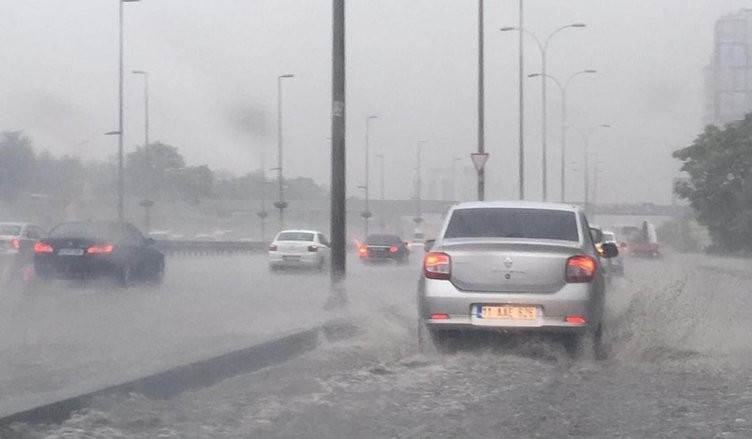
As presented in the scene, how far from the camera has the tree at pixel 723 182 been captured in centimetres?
5800

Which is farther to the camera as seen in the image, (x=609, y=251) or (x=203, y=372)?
(x=609, y=251)

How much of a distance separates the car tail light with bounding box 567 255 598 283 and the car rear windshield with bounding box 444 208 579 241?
0.71 m

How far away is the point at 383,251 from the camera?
43.0 metres

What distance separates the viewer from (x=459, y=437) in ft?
26.9

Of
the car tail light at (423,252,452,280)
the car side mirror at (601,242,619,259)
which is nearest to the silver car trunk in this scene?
the car tail light at (423,252,452,280)

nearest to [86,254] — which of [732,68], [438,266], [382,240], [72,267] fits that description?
[72,267]

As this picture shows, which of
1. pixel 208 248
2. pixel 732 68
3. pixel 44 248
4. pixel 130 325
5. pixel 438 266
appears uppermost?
pixel 732 68

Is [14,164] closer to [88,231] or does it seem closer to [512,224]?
[88,231]

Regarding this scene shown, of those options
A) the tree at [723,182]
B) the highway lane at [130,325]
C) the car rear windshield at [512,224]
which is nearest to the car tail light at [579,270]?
the car rear windshield at [512,224]

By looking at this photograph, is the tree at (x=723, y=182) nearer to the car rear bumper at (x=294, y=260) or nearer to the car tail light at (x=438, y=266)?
the car rear bumper at (x=294, y=260)

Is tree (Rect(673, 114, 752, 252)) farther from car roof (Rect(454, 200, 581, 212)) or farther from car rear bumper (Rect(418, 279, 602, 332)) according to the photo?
car rear bumper (Rect(418, 279, 602, 332))

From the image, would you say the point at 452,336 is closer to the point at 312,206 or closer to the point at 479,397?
the point at 479,397

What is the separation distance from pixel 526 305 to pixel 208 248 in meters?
46.5

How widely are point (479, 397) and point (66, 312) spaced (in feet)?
31.7
